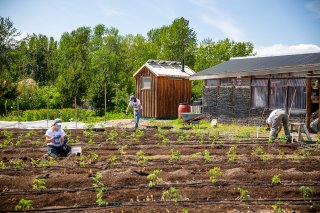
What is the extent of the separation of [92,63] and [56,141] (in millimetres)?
42673

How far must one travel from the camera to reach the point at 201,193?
6055mm

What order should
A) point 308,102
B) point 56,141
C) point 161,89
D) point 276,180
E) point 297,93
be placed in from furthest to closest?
point 161,89 → point 297,93 → point 308,102 → point 56,141 → point 276,180

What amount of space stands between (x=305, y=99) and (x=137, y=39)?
116ft

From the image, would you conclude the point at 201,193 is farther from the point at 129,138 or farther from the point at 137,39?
the point at 137,39

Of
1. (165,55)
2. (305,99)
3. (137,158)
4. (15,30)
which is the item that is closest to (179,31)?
(165,55)

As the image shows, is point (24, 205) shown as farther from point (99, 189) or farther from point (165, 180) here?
point (165, 180)

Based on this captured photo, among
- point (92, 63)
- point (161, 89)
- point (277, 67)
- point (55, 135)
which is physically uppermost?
point (92, 63)

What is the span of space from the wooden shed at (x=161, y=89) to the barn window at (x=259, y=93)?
6.36 meters

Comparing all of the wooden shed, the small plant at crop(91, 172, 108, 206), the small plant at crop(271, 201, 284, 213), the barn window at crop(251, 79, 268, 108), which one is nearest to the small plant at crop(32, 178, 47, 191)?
the small plant at crop(91, 172, 108, 206)

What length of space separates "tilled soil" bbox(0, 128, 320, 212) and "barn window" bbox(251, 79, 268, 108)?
692cm

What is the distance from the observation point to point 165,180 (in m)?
6.90

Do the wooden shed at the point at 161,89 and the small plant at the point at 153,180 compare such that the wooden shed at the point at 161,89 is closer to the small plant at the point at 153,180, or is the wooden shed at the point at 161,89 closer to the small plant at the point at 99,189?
the small plant at the point at 153,180

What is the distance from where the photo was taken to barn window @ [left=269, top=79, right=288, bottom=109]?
55.3ft

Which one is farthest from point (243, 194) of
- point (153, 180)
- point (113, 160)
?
point (113, 160)
